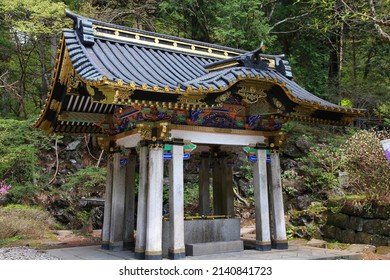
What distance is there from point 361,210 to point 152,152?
619 cm

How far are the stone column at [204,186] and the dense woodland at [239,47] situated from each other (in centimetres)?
563

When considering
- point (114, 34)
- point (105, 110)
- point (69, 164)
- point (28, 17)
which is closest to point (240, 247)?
point (105, 110)

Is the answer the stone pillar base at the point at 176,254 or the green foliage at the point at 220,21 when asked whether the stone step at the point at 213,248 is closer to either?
the stone pillar base at the point at 176,254

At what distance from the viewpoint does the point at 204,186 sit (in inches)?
406

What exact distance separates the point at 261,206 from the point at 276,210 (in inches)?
20.4

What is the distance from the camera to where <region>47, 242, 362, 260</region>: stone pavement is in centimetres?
745

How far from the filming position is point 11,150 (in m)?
15.3

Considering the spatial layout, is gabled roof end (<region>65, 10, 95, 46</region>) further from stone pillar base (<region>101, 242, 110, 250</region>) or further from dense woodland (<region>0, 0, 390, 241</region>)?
dense woodland (<region>0, 0, 390, 241</region>)

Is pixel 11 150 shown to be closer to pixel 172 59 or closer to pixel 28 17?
pixel 28 17

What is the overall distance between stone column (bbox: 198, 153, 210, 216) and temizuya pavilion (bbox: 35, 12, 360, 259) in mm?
29

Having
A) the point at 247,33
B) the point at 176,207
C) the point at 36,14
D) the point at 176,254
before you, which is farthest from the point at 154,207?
the point at 36,14

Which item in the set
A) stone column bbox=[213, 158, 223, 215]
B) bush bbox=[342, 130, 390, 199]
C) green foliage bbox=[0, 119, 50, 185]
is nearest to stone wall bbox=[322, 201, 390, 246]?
bush bbox=[342, 130, 390, 199]

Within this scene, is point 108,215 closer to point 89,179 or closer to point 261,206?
point 261,206

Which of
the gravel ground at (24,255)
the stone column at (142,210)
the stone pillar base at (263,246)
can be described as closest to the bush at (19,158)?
the gravel ground at (24,255)
